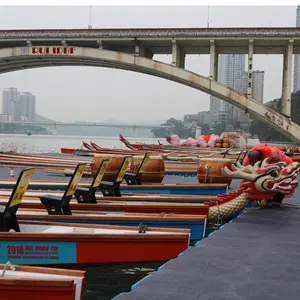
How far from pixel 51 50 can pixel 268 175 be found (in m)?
23.9

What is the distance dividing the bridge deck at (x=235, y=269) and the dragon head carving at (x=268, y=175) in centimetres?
99

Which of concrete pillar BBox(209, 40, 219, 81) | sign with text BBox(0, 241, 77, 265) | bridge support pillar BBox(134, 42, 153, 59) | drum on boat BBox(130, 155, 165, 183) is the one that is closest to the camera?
sign with text BBox(0, 241, 77, 265)

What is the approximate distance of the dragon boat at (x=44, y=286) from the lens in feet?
12.1

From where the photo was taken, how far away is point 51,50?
29828 millimetres

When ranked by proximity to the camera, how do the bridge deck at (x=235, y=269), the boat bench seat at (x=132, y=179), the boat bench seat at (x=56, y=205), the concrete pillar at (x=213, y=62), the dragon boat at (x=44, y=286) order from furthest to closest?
the concrete pillar at (x=213, y=62)
the boat bench seat at (x=132, y=179)
the boat bench seat at (x=56, y=205)
the bridge deck at (x=235, y=269)
the dragon boat at (x=44, y=286)

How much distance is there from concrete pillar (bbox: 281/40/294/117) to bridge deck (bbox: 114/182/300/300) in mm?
22356

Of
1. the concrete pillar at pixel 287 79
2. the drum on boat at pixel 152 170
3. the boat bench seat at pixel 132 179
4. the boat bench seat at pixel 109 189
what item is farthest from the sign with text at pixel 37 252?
the concrete pillar at pixel 287 79

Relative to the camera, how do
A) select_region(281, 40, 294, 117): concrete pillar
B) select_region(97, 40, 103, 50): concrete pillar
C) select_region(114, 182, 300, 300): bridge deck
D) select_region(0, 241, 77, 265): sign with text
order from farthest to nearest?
1. select_region(97, 40, 103, 50): concrete pillar
2. select_region(281, 40, 294, 117): concrete pillar
3. select_region(0, 241, 77, 265): sign with text
4. select_region(114, 182, 300, 300): bridge deck

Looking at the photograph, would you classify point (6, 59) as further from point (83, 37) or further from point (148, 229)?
point (148, 229)

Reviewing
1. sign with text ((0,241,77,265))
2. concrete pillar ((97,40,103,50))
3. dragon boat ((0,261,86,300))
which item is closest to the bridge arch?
concrete pillar ((97,40,103,50))

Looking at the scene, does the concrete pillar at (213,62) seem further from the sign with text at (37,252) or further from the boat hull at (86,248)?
the sign with text at (37,252)

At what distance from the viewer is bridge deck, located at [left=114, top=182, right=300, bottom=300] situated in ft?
12.9

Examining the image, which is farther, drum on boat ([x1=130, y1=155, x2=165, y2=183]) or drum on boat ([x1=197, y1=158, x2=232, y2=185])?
drum on boat ([x1=130, y1=155, x2=165, y2=183])

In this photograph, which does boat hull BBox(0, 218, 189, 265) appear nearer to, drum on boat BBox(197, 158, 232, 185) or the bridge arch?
drum on boat BBox(197, 158, 232, 185)
